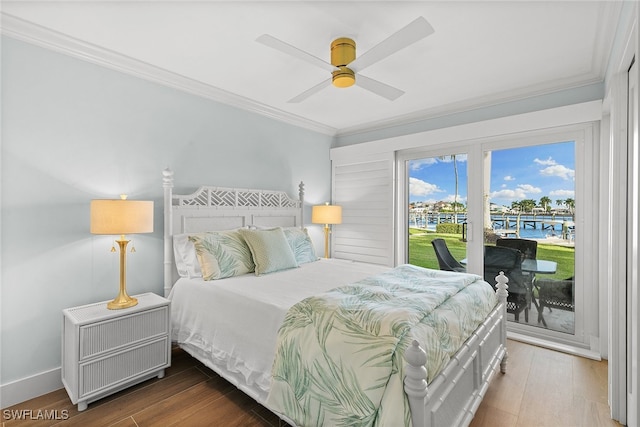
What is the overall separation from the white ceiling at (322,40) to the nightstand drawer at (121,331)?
200 cm

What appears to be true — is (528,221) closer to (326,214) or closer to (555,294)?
(555,294)

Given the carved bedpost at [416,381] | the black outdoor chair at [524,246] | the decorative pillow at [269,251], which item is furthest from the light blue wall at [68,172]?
the black outdoor chair at [524,246]

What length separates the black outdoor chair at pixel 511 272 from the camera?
10.8 feet

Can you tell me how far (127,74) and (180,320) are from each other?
6.90 feet

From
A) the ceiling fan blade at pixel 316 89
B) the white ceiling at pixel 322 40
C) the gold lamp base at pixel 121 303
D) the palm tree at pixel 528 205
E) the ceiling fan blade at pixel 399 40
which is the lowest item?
the gold lamp base at pixel 121 303

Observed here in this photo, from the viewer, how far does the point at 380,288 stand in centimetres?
207

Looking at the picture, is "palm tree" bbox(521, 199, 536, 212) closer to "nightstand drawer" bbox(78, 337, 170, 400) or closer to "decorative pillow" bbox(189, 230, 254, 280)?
"decorative pillow" bbox(189, 230, 254, 280)

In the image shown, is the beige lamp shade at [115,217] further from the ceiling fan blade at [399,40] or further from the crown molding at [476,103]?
the crown molding at [476,103]

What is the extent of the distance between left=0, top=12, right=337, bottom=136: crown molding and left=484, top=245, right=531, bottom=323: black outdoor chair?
301 cm

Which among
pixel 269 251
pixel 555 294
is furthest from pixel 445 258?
pixel 269 251

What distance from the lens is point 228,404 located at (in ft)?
6.83

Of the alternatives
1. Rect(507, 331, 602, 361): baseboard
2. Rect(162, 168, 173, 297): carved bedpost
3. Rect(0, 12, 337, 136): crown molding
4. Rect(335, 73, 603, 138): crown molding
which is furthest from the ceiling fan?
Rect(507, 331, 602, 361): baseboard

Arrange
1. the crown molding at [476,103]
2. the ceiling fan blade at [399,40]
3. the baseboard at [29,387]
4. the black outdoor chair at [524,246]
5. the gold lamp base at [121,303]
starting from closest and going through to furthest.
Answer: the ceiling fan blade at [399,40] < the baseboard at [29,387] < the gold lamp base at [121,303] < the crown molding at [476,103] < the black outdoor chair at [524,246]

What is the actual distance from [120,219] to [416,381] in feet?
6.84
